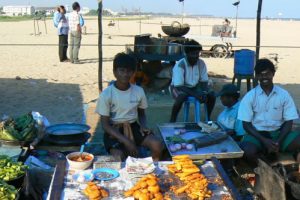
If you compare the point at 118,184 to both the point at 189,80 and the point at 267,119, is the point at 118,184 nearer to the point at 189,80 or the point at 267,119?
the point at 267,119

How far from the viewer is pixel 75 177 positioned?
3242 millimetres

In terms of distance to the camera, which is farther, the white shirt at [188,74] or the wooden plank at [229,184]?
the white shirt at [188,74]

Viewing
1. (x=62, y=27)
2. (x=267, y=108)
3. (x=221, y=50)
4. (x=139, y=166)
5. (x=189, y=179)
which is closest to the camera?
(x=189, y=179)

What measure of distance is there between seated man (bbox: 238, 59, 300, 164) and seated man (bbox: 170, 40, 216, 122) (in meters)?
1.47

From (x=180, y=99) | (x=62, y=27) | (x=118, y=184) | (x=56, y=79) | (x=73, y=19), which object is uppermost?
(x=73, y=19)

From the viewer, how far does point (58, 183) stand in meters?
3.09

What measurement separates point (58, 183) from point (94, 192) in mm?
351

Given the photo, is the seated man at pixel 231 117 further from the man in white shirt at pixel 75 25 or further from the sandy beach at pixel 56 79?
the man in white shirt at pixel 75 25

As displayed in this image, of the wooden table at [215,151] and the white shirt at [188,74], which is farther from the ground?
the white shirt at [188,74]

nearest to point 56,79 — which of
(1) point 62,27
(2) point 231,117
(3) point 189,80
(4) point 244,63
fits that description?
(1) point 62,27

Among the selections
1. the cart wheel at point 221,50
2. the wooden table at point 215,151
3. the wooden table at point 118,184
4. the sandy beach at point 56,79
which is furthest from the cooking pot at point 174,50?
the cart wheel at point 221,50

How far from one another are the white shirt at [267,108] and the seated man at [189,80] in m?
1.46

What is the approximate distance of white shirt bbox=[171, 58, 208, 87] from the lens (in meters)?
6.14

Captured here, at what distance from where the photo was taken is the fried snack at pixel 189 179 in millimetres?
2977
